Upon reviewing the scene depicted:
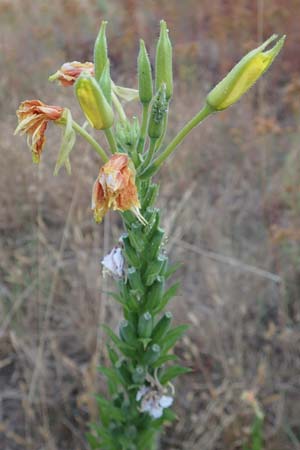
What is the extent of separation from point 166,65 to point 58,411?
1880 millimetres

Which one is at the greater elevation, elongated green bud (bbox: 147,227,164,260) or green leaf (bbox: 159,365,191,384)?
elongated green bud (bbox: 147,227,164,260)

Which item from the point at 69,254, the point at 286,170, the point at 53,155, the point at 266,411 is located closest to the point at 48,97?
the point at 53,155

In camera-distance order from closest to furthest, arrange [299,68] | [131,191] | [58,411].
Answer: [131,191]
[58,411]
[299,68]

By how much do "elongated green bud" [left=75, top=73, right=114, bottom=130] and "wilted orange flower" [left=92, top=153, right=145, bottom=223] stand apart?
0.08 metres

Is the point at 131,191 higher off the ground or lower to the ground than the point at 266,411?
higher

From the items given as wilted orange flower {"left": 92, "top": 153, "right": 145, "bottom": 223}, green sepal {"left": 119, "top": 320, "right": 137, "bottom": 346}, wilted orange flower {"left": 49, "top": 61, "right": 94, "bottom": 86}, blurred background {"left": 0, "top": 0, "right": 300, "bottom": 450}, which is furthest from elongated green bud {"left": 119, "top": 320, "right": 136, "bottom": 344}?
blurred background {"left": 0, "top": 0, "right": 300, "bottom": 450}

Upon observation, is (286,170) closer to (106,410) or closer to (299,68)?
(299,68)

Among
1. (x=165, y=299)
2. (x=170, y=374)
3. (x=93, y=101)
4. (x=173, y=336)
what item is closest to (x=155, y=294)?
(x=165, y=299)

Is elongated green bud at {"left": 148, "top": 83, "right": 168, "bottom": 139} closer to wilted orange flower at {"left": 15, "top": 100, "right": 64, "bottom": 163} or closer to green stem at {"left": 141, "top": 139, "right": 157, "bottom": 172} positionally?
green stem at {"left": 141, "top": 139, "right": 157, "bottom": 172}

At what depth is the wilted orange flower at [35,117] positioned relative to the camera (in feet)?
3.86

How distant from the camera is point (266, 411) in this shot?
256cm

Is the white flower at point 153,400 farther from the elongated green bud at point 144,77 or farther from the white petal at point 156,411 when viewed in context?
the elongated green bud at point 144,77

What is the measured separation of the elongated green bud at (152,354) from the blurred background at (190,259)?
832mm

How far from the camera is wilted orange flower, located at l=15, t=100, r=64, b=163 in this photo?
1.18 meters
